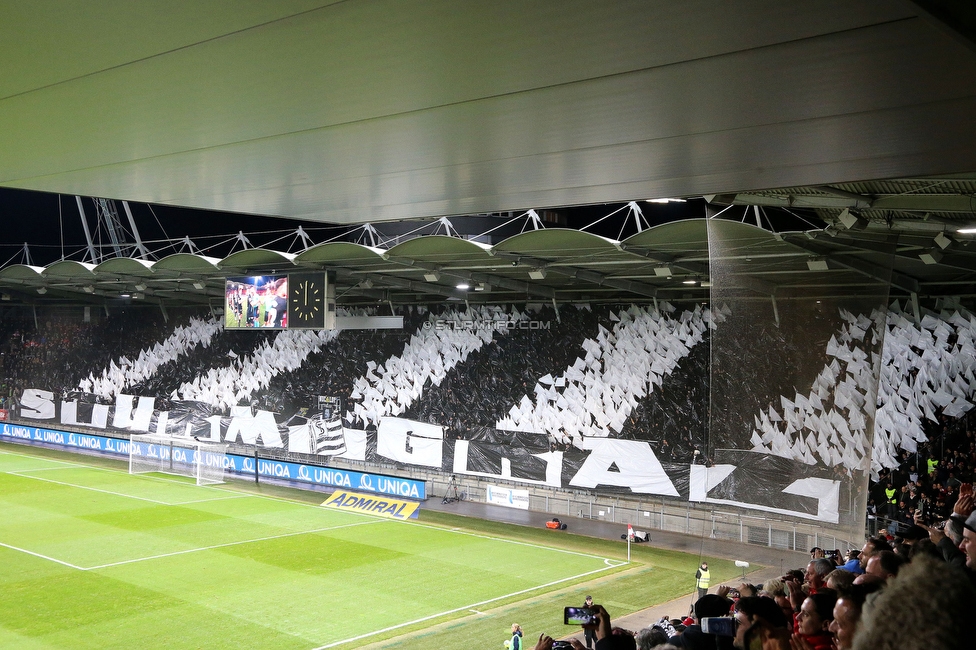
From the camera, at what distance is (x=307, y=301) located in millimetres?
20047

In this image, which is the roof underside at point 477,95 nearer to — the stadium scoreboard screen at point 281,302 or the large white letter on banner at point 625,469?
the stadium scoreboard screen at point 281,302

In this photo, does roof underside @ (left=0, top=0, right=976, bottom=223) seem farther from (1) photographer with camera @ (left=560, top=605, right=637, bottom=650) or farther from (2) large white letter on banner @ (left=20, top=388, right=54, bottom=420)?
(2) large white letter on banner @ (left=20, top=388, right=54, bottom=420)

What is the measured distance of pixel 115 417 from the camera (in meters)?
37.0

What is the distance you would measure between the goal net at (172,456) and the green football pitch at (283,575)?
4077 mm

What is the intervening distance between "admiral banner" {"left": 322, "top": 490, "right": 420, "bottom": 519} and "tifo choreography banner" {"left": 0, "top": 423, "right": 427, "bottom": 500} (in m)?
0.47

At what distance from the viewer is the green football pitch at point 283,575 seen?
1338 cm

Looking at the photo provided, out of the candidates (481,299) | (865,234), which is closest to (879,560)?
(865,234)

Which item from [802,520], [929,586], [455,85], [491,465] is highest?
[455,85]

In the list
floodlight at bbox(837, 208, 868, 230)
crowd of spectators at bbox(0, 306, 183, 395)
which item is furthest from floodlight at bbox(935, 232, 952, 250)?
crowd of spectators at bbox(0, 306, 183, 395)

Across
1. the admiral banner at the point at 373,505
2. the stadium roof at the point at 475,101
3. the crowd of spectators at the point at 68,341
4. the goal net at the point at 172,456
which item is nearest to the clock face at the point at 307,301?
the admiral banner at the point at 373,505

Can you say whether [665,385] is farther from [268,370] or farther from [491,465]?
[268,370]

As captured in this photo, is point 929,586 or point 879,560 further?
point 879,560

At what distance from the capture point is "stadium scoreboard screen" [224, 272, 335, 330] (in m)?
19.9

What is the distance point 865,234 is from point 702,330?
561 inches
